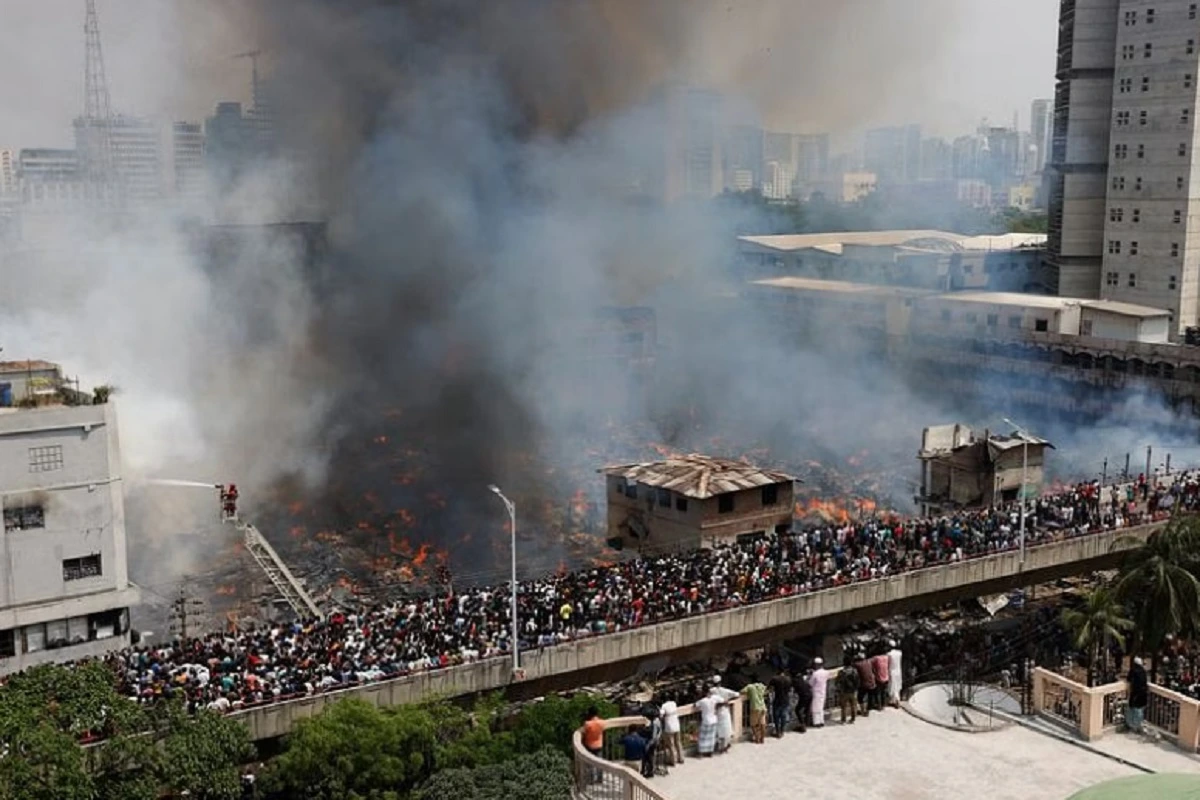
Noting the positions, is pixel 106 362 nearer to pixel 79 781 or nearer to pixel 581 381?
pixel 581 381

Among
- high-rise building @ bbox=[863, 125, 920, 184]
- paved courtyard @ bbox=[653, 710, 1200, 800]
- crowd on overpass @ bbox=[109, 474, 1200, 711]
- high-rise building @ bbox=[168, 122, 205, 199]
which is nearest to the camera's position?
paved courtyard @ bbox=[653, 710, 1200, 800]

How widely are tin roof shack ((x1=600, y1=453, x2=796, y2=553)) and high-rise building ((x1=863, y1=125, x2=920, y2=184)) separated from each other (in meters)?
90.5

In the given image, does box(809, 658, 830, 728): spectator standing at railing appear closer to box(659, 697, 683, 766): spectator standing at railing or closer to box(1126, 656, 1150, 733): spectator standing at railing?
box(659, 697, 683, 766): spectator standing at railing

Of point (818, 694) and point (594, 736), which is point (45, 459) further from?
point (818, 694)

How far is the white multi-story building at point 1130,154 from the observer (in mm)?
52406

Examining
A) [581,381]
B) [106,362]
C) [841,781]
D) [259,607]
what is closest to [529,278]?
[581,381]

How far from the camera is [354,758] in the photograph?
15898 mm

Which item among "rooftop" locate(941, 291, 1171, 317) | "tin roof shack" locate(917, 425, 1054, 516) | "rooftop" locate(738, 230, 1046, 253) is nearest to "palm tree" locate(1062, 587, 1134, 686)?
"tin roof shack" locate(917, 425, 1054, 516)

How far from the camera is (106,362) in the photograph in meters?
46.7

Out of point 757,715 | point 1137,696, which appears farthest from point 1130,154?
point 757,715

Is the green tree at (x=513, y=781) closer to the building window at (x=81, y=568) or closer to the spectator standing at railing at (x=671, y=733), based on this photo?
the spectator standing at railing at (x=671, y=733)

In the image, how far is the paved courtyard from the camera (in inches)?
428

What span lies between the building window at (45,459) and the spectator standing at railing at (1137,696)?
61.5 feet

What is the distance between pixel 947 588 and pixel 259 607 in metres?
16.8
